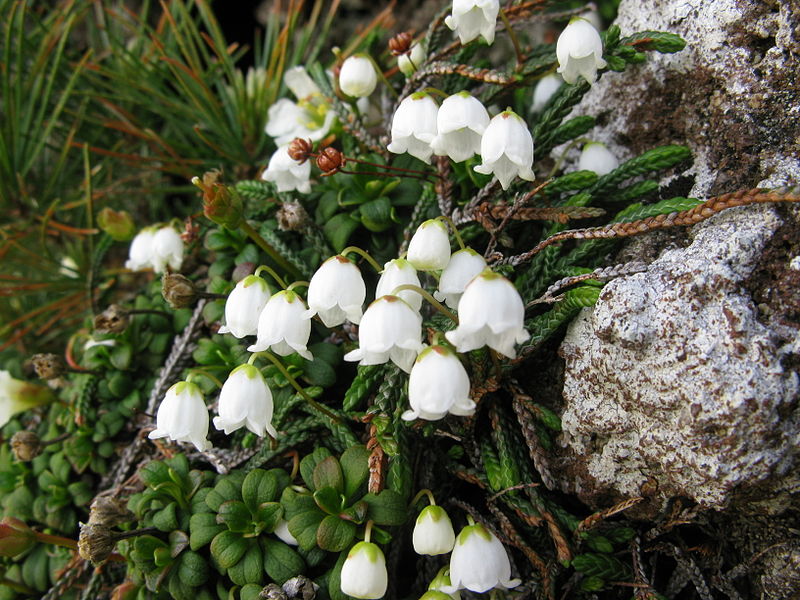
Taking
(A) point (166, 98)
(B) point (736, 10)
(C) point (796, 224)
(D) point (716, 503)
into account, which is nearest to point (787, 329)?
(C) point (796, 224)

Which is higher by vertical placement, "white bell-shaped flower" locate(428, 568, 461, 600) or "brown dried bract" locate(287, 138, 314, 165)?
"brown dried bract" locate(287, 138, 314, 165)

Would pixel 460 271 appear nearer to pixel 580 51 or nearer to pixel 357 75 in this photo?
pixel 580 51

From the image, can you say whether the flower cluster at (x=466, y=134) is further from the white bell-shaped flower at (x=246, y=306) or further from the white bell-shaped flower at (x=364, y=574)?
the white bell-shaped flower at (x=364, y=574)

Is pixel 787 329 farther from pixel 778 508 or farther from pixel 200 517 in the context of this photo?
pixel 200 517

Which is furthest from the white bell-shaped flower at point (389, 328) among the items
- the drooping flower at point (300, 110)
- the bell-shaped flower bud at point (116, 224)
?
the bell-shaped flower bud at point (116, 224)

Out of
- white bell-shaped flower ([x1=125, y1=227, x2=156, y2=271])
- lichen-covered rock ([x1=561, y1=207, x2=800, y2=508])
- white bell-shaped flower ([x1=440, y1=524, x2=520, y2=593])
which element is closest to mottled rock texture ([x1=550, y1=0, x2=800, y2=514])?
lichen-covered rock ([x1=561, y1=207, x2=800, y2=508])

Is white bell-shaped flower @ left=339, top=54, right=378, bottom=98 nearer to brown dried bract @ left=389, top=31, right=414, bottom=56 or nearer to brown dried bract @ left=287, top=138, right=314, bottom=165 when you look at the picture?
brown dried bract @ left=389, top=31, right=414, bottom=56

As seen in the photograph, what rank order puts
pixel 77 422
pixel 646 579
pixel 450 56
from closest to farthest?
pixel 646 579
pixel 77 422
pixel 450 56
